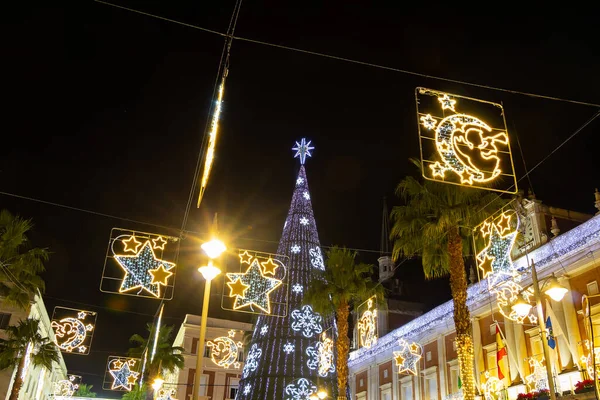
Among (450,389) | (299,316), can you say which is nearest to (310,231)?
(299,316)

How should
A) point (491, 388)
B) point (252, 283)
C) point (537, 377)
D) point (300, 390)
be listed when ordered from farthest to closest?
point (300, 390) → point (491, 388) → point (537, 377) → point (252, 283)

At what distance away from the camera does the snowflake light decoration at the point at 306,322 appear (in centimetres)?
3753

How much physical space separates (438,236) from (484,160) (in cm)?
877

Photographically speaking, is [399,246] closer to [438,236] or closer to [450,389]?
[438,236]

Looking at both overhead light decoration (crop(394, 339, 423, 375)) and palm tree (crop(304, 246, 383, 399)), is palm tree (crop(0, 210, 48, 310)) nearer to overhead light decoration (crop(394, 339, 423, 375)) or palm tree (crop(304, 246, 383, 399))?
palm tree (crop(304, 246, 383, 399))

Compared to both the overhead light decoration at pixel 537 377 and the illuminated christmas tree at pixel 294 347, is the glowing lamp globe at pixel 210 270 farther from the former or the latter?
the illuminated christmas tree at pixel 294 347

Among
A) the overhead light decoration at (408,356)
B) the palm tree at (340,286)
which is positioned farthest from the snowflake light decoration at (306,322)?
the palm tree at (340,286)

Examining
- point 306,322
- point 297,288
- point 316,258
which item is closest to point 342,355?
point 306,322

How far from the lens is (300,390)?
35.8 meters

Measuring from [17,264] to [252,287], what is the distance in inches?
578

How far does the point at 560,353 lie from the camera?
23328 millimetres

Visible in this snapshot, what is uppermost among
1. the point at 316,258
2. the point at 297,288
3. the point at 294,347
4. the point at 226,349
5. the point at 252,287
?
the point at 316,258

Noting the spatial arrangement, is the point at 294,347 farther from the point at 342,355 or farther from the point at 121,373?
the point at 342,355

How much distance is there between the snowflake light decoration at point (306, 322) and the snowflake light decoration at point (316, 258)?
3.39 m
